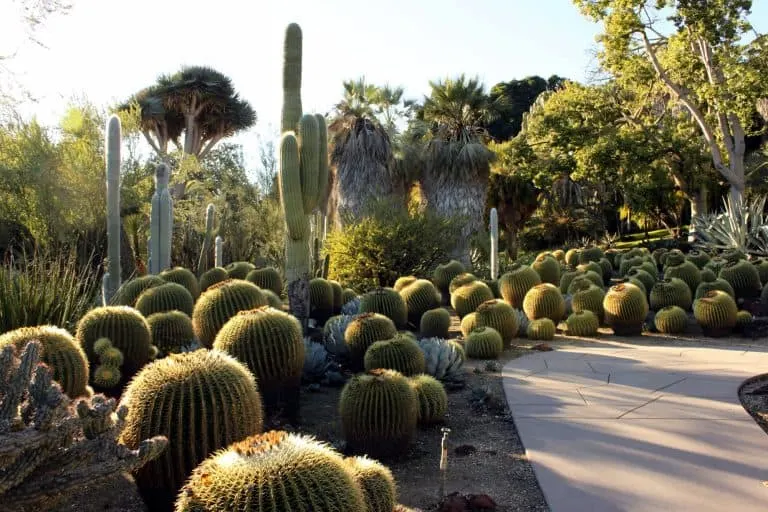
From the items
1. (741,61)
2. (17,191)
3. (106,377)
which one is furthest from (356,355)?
(741,61)

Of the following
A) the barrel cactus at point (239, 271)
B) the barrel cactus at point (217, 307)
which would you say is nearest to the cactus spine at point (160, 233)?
the barrel cactus at point (239, 271)

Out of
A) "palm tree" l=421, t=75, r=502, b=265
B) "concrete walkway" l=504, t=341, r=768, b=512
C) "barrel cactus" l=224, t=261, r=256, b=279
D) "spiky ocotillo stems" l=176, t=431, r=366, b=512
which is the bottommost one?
"concrete walkway" l=504, t=341, r=768, b=512

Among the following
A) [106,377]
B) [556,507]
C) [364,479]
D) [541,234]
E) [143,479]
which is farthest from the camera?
[541,234]

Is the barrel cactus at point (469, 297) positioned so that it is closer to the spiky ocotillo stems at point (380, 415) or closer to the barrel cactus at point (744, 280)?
the barrel cactus at point (744, 280)

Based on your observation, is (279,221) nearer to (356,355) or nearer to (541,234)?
(356,355)

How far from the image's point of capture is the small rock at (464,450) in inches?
210

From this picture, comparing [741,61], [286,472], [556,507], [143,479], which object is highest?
[741,61]

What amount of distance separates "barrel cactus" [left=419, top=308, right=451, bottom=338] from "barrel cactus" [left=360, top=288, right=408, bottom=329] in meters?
0.36

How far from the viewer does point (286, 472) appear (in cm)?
263

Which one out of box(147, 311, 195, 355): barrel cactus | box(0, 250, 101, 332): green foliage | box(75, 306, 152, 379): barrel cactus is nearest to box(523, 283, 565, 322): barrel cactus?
box(147, 311, 195, 355): barrel cactus

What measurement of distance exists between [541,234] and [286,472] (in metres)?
32.0

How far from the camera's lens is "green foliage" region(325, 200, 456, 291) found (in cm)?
1527

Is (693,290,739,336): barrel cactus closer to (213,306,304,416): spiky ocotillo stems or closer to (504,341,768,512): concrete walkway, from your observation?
(504,341,768,512): concrete walkway

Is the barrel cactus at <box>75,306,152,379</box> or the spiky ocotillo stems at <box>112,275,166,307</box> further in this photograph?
the spiky ocotillo stems at <box>112,275,166,307</box>
